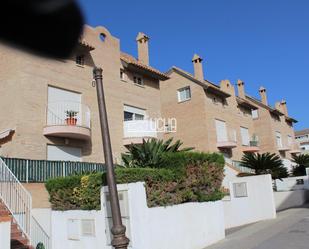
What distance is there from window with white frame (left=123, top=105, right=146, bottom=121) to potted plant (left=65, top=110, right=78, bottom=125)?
463 cm

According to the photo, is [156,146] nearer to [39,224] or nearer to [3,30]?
[39,224]

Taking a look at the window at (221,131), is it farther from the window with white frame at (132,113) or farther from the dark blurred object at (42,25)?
the dark blurred object at (42,25)

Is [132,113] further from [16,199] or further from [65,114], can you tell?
[16,199]

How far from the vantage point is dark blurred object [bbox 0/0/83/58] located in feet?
6.09

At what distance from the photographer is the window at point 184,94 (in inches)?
1324

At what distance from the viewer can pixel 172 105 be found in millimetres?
34938

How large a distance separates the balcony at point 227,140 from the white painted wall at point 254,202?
43.7ft

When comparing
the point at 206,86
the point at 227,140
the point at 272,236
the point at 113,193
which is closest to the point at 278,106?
the point at 227,140

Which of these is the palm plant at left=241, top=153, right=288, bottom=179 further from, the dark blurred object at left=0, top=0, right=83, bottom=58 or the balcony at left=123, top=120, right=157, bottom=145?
the dark blurred object at left=0, top=0, right=83, bottom=58

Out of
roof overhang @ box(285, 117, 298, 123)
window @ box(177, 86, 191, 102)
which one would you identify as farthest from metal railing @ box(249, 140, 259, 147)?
roof overhang @ box(285, 117, 298, 123)

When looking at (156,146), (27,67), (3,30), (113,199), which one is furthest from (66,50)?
(27,67)

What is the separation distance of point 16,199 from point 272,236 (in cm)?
861

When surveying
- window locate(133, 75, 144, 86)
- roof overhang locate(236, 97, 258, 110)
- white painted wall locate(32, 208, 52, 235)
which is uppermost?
roof overhang locate(236, 97, 258, 110)

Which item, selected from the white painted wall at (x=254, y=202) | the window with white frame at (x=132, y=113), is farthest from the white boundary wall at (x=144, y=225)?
the window with white frame at (x=132, y=113)
